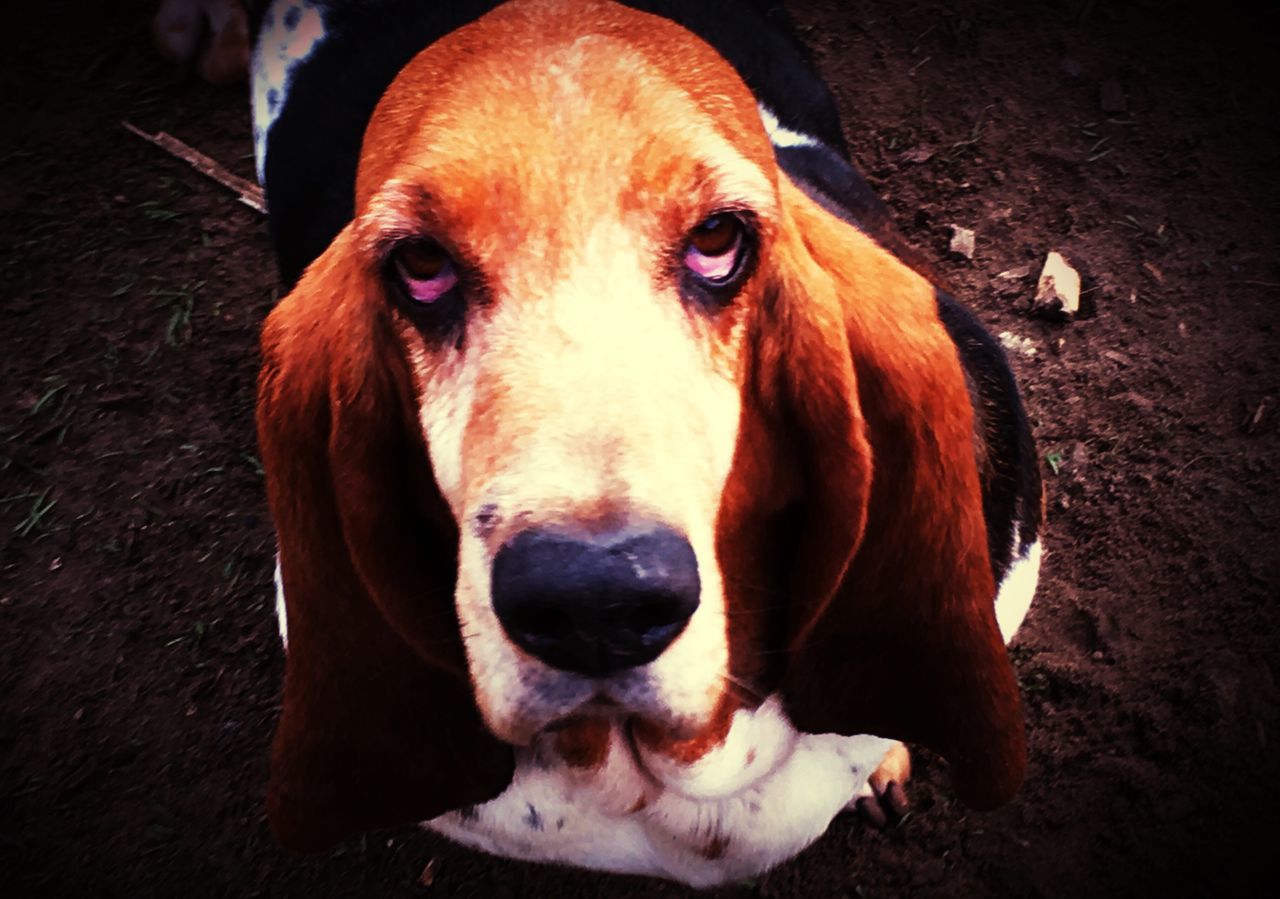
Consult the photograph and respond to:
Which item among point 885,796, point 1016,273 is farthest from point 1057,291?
point 885,796

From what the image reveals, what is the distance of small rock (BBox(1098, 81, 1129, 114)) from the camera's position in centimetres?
354

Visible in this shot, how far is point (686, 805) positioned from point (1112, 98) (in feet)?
10.0

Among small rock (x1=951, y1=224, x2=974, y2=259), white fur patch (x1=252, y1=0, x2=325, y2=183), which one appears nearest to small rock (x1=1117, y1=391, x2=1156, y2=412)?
small rock (x1=951, y1=224, x2=974, y2=259)

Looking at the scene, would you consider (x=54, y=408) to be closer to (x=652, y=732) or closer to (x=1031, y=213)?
(x=652, y=732)

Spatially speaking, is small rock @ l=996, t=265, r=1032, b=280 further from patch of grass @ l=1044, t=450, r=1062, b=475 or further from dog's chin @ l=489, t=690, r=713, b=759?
dog's chin @ l=489, t=690, r=713, b=759

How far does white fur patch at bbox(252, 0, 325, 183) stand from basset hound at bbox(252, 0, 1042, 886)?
70 cm

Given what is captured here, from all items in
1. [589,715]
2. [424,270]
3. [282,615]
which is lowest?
[282,615]

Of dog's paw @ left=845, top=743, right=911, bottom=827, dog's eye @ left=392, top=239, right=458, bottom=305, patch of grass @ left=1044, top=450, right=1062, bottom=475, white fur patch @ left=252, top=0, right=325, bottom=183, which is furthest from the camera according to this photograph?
patch of grass @ left=1044, top=450, right=1062, bottom=475

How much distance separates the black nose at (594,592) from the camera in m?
1.00

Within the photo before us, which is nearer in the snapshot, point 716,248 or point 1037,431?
point 716,248

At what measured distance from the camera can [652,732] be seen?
1.63 meters

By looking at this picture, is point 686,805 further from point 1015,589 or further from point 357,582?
point 1015,589

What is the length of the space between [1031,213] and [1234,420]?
0.97 metres

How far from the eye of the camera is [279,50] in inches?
112
